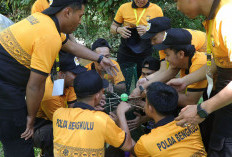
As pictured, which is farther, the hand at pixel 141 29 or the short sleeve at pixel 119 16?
the short sleeve at pixel 119 16

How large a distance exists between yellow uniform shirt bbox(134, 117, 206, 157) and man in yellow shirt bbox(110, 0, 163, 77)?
240 centimetres

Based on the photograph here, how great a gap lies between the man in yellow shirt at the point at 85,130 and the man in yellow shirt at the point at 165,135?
260 millimetres

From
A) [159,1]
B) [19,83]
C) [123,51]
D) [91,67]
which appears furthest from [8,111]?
[159,1]

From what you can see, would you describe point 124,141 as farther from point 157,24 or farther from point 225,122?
point 157,24

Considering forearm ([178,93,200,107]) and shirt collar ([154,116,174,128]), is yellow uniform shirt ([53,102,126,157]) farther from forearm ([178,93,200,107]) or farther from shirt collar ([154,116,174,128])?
forearm ([178,93,200,107])

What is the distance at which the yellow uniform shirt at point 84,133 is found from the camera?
2213 mm

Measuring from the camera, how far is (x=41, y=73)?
2174mm

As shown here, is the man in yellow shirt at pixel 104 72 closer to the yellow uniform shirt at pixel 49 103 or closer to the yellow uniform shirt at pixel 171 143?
the yellow uniform shirt at pixel 49 103

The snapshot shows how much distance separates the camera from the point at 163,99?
2.36 metres

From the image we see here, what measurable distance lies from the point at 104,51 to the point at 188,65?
161 cm

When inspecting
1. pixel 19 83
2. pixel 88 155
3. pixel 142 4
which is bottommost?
pixel 88 155

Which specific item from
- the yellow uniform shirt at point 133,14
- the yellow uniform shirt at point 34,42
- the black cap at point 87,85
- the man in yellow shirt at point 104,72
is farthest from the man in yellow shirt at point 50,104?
the yellow uniform shirt at point 133,14

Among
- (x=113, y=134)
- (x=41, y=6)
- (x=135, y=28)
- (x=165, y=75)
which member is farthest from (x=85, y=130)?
(x=135, y=28)

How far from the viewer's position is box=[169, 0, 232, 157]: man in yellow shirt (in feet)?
5.40
